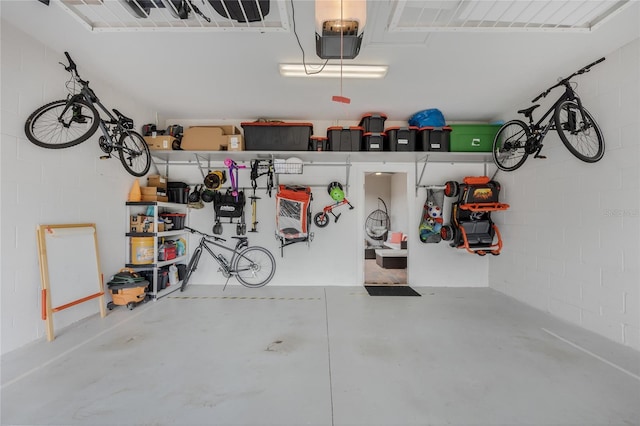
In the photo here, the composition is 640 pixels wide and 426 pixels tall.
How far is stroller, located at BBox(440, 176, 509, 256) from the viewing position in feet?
12.3

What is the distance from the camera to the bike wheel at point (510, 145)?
3369 mm

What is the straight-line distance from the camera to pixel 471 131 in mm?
3803

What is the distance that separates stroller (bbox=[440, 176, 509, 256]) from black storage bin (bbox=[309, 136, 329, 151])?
2.04 meters

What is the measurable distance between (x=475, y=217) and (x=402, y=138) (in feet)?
5.29

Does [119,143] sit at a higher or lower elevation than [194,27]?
lower

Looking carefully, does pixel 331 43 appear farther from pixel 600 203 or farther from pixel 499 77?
pixel 600 203

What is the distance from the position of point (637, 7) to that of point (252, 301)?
463 cm

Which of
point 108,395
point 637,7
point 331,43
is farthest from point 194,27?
point 637,7

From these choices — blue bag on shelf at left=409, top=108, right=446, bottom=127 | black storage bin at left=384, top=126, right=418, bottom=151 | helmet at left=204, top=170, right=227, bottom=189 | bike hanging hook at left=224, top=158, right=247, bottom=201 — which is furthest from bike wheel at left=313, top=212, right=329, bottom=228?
blue bag on shelf at left=409, top=108, right=446, bottom=127

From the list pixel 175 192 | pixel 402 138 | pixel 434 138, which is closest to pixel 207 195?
pixel 175 192

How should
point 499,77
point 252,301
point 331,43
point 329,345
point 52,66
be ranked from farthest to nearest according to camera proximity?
1. point 252,301
2. point 499,77
3. point 52,66
4. point 329,345
5. point 331,43

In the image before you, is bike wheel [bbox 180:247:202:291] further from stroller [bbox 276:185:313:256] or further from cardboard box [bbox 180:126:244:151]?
cardboard box [bbox 180:126:244:151]

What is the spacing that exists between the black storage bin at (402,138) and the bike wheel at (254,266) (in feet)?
8.44

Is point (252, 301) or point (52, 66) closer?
point (52, 66)
